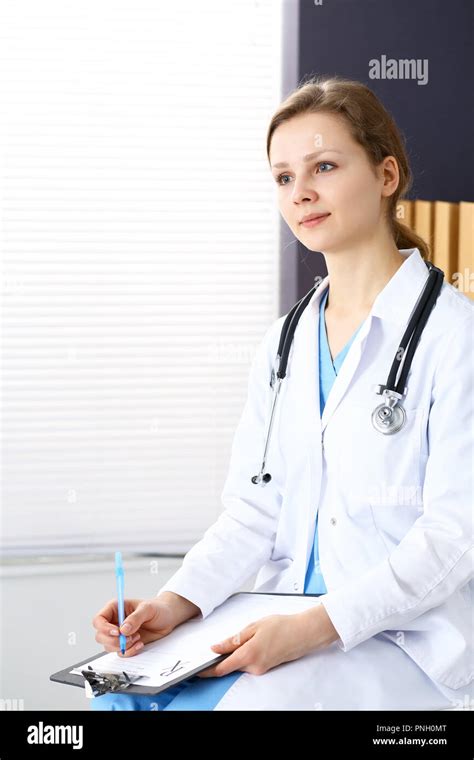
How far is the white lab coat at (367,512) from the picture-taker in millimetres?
1284

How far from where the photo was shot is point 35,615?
101 inches

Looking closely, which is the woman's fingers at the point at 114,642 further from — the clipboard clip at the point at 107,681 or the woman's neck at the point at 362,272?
the woman's neck at the point at 362,272

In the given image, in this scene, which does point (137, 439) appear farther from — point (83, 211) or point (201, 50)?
point (201, 50)

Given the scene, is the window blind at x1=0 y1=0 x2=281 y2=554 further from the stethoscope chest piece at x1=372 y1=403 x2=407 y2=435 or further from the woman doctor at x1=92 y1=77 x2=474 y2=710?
the stethoscope chest piece at x1=372 y1=403 x2=407 y2=435

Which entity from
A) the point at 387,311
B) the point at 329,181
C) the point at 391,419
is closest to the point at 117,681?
the point at 391,419

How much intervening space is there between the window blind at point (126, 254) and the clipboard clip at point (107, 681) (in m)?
1.43

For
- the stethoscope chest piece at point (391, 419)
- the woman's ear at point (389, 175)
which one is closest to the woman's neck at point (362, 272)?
the woman's ear at point (389, 175)

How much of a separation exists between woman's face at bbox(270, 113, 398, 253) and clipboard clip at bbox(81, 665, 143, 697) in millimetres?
795

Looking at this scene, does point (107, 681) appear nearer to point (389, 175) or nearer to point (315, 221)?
point (315, 221)

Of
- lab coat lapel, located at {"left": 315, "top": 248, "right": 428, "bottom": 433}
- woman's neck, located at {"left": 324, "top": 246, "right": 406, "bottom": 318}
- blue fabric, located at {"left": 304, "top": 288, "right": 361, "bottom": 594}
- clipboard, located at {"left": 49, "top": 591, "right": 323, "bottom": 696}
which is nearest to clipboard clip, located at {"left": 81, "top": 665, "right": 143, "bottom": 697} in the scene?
clipboard, located at {"left": 49, "top": 591, "right": 323, "bottom": 696}

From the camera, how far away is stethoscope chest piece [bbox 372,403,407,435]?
4.55ft

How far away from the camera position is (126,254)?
8.66ft

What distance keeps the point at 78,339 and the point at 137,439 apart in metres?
0.36

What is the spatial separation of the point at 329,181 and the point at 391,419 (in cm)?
44
